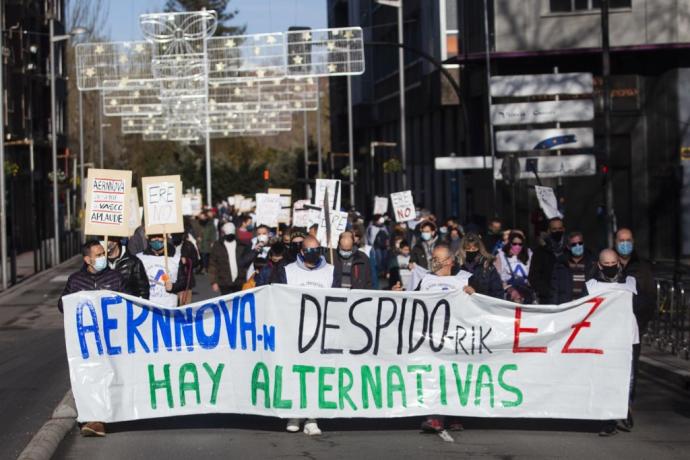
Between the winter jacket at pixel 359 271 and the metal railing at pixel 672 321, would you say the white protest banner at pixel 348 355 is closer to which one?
the winter jacket at pixel 359 271

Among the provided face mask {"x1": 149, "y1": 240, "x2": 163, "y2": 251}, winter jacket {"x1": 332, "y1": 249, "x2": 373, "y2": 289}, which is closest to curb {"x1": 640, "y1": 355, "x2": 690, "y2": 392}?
winter jacket {"x1": 332, "y1": 249, "x2": 373, "y2": 289}

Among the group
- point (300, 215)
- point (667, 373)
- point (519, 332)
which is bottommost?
point (667, 373)

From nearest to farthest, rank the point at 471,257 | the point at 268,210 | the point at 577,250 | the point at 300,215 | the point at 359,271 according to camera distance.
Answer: the point at 471,257 < the point at 577,250 < the point at 359,271 < the point at 300,215 < the point at 268,210

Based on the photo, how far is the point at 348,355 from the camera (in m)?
10.8

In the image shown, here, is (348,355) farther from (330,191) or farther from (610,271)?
(330,191)

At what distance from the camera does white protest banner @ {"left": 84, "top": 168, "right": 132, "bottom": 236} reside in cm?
1407

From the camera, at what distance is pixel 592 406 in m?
10.6

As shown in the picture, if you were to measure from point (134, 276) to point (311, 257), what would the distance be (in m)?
1.94

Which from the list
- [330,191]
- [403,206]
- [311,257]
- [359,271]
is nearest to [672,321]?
[359,271]

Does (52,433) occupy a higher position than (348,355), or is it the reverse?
(348,355)

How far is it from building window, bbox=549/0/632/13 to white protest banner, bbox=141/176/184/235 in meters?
22.3

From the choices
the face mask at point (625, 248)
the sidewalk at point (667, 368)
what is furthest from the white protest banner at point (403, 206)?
the face mask at point (625, 248)

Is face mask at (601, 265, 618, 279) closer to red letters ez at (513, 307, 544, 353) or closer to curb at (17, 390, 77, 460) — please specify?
red letters ez at (513, 307, 544, 353)

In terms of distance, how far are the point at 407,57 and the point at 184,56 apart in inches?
552
